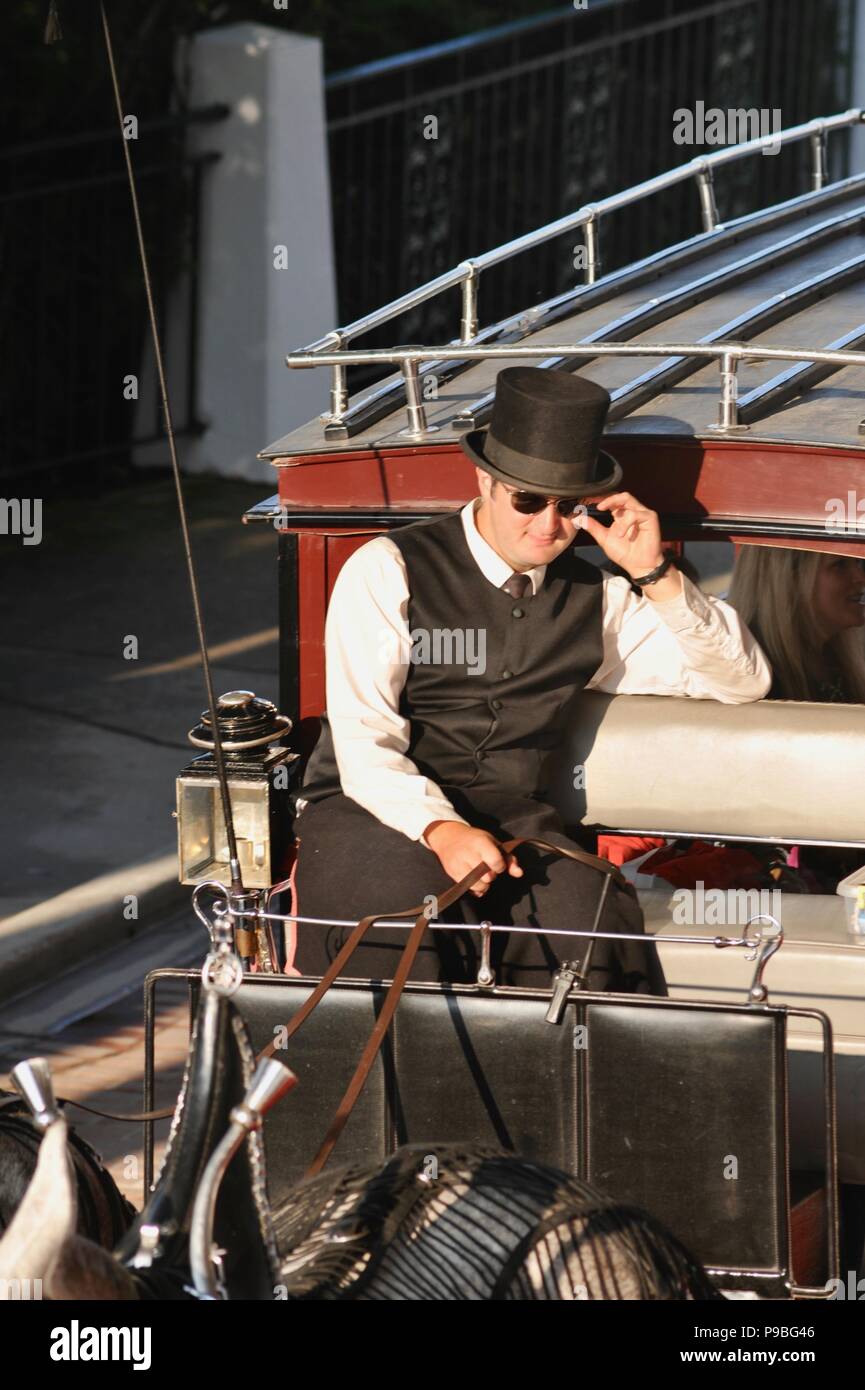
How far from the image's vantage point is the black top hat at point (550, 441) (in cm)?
391

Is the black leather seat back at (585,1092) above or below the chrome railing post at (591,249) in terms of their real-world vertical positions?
below

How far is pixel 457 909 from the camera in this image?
3859 millimetres

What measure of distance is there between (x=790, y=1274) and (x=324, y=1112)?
835 mm

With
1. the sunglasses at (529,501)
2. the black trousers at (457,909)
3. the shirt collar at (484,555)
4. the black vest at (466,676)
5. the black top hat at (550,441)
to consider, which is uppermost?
the black top hat at (550,441)

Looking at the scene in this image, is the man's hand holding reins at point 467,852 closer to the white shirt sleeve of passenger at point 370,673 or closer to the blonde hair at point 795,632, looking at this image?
the white shirt sleeve of passenger at point 370,673

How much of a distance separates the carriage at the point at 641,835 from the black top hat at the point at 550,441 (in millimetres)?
101

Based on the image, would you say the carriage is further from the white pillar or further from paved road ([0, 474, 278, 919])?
the white pillar

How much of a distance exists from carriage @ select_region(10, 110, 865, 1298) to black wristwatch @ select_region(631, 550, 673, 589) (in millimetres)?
105

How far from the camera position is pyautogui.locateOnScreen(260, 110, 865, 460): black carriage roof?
4.11 m

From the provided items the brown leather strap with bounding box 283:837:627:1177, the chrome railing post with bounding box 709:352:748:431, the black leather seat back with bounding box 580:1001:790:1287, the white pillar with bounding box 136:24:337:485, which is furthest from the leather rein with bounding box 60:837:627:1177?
the white pillar with bounding box 136:24:337:485

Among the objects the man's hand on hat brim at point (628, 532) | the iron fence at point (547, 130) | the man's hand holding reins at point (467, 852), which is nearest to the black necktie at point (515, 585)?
the man's hand on hat brim at point (628, 532)

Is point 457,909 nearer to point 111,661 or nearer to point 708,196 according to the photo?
point 708,196

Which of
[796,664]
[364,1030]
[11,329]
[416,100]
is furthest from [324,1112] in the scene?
[416,100]

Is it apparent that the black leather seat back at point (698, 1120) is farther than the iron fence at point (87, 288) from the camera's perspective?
No
